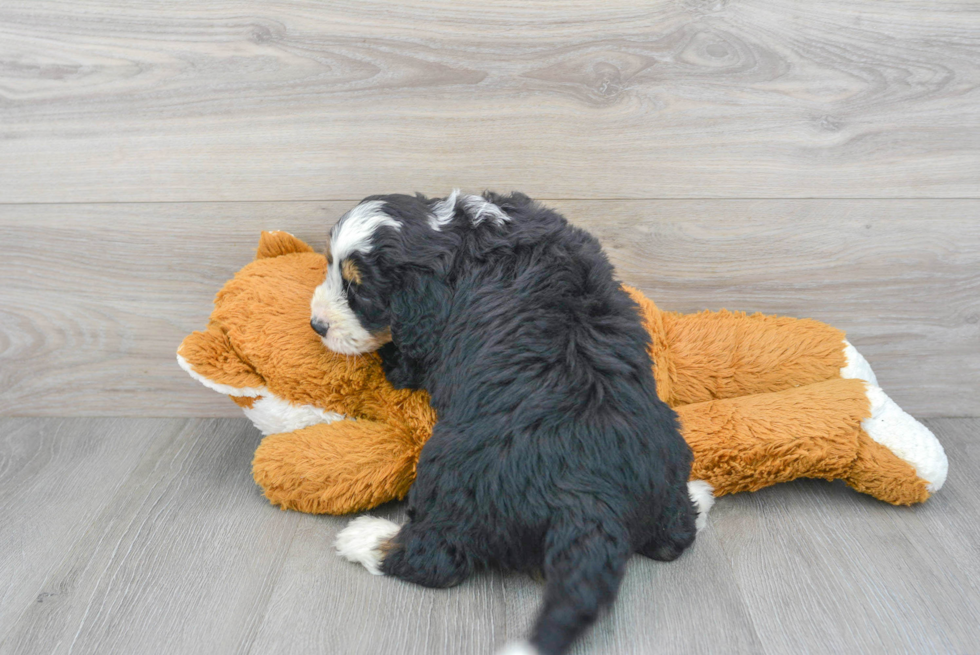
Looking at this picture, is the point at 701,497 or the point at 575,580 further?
the point at 701,497

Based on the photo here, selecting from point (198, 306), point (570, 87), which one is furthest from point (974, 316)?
point (198, 306)

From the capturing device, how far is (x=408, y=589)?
1.13 metres

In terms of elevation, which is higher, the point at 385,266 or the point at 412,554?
the point at 385,266

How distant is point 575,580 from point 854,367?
31.5 inches

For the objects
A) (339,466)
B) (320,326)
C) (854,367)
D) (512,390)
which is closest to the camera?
(512,390)

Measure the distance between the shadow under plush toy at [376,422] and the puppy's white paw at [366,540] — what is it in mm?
56

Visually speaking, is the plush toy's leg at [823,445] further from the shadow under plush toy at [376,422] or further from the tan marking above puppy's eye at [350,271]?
the tan marking above puppy's eye at [350,271]

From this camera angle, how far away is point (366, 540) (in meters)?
1.18

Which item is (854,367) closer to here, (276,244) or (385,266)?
(385,266)

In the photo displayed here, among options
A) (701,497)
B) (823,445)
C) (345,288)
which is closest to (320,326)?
(345,288)

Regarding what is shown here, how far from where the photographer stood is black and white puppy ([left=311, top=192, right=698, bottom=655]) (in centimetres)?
101

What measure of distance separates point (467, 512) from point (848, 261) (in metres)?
1.02

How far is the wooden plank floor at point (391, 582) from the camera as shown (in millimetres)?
1045

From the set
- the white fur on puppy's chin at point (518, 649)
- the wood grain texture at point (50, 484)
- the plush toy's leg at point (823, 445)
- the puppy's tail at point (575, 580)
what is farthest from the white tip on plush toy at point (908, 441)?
the wood grain texture at point (50, 484)
